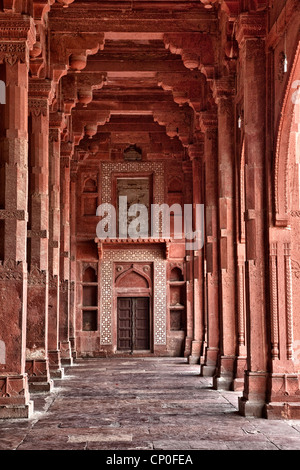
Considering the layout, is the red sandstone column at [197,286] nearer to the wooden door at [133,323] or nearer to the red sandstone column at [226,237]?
the wooden door at [133,323]

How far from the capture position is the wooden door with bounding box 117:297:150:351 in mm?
21750

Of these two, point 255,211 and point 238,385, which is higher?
point 255,211

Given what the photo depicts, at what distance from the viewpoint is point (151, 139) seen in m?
22.4

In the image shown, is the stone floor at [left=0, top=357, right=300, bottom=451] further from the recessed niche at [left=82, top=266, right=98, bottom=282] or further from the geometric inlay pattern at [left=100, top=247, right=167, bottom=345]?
the recessed niche at [left=82, top=266, right=98, bottom=282]

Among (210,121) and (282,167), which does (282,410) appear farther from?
(210,121)

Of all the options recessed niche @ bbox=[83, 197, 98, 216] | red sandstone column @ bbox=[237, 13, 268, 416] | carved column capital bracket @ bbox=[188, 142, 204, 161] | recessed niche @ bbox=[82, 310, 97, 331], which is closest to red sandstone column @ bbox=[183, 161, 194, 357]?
carved column capital bracket @ bbox=[188, 142, 204, 161]

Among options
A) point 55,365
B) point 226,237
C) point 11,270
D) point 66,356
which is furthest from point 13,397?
point 66,356

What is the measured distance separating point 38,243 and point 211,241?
150 inches

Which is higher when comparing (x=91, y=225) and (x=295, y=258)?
(x=91, y=225)

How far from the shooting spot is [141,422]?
8.78 metres

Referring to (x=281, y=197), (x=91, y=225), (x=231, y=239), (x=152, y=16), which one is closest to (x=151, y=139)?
(x=91, y=225)

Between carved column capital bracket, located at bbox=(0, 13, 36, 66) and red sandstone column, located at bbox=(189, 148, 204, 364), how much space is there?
32.0ft

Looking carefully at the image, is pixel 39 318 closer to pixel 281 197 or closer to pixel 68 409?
pixel 68 409
